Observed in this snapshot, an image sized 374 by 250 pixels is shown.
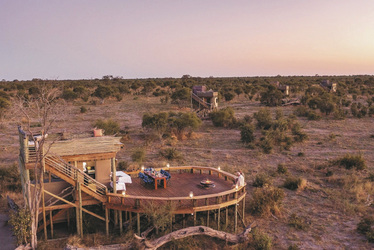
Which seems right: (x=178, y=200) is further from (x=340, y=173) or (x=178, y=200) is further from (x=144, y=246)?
(x=340, y=173)

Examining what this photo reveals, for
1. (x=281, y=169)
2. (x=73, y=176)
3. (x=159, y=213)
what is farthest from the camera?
(x=281, y=169)

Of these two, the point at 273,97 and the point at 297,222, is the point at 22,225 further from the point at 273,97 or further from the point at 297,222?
the point at 273,97

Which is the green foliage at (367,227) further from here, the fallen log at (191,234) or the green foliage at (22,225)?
the green foliage at (22,225)

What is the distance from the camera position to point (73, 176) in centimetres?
1175

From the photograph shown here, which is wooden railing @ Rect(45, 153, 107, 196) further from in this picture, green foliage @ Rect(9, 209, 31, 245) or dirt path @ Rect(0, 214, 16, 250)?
dirt path @ Rect(0, 214, 16, 250)

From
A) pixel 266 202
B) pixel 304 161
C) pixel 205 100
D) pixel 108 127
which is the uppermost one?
pixel 205 100

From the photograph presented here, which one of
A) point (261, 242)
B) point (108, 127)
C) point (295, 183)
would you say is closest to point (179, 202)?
point (261, 242)

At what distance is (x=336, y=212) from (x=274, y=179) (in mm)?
4554

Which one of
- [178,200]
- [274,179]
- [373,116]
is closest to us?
[178,200]

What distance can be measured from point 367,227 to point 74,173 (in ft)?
39.9

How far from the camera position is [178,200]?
1258 centimetres

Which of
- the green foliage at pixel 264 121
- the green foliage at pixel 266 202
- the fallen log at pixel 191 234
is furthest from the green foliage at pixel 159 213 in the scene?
the green foliage at pixel 264 121

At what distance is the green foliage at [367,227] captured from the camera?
12.6 metres

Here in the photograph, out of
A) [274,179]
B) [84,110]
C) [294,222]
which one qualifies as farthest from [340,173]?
[84,110]
